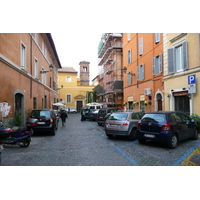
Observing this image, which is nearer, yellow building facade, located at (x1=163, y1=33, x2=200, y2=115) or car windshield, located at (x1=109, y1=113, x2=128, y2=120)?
car windshield, located at (x1=109, y1=113, x2=128, y2=120)

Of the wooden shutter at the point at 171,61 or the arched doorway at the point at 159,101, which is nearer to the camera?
the wooden shutter at the point at 171,61

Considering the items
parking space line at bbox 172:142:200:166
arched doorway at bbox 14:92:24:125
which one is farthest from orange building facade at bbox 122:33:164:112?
arched doorway at bbox 14:92:24:125

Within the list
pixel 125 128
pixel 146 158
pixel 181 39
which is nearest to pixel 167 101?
pixel 181 39

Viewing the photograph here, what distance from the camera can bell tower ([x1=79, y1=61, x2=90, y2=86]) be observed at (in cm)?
5871

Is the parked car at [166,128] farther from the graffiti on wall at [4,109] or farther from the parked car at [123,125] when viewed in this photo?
the graffiti on wall at [4,109]

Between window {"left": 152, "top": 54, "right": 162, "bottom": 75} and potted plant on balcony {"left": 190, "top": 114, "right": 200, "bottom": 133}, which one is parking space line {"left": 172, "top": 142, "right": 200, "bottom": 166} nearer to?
potted plant on balcony {"left": 190, "top": 114, "right": 200, "bottom": 133}

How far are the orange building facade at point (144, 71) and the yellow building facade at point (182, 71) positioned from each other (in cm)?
117

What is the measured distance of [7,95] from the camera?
Result: 10984 mm

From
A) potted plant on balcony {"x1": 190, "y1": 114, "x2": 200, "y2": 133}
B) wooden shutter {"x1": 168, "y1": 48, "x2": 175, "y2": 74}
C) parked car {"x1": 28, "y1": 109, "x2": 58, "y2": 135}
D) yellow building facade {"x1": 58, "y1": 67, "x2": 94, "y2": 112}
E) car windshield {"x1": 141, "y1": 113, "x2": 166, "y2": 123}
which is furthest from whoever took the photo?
yellow building facade {"x1": 58, "y1": 67, "x2": 94, "y2": 112}

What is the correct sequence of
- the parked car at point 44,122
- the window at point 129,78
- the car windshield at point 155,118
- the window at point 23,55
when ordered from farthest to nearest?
the window at point 129,78 → the window at point 23,55 → the parked car at point 44,122 → the car windshield at point 155,118

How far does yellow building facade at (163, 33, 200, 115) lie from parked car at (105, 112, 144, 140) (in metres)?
4.49

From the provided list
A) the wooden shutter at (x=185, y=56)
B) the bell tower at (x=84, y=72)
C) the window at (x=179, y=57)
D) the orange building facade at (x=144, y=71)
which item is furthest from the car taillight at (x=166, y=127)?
the bell tower at (x=84, y=72)

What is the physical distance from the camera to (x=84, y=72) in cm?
5897

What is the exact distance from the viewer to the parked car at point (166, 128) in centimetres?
759
